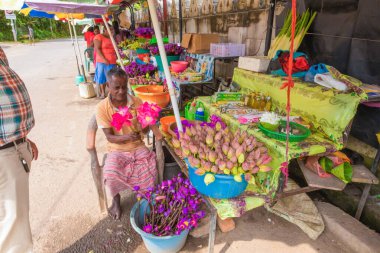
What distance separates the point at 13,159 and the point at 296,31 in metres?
3.28

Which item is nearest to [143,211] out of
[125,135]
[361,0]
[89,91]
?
[125,135]

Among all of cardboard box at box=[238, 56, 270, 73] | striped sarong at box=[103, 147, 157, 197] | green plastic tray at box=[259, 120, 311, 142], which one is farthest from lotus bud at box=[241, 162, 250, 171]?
cardboard box at box=[238, 56, 270, 73]

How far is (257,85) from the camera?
11.1 ft

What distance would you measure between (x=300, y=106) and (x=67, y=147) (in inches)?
142

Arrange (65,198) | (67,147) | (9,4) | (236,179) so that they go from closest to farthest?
(236,179) → (9,4) → (65,198) → (67,147)

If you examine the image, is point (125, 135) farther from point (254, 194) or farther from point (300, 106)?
point (300, 106)

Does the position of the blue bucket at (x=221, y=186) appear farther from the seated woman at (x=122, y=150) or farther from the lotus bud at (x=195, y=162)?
the seated woman at (x=122, y=150)

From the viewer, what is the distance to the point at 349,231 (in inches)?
90.0

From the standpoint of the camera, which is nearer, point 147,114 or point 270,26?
point 147,114

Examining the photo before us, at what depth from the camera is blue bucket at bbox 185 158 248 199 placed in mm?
1713

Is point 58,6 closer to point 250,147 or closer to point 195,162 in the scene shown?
point 195,162

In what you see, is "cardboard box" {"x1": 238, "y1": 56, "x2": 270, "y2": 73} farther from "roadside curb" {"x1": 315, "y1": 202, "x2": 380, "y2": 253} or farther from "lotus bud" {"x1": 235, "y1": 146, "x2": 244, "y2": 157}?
"lotus bud" {"x1": 235, "y1": 146, "x2": 244, "y2": 157}

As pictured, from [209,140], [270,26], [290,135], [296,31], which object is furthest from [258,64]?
[209,140]

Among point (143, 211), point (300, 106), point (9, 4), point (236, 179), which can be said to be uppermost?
point (9, 4)
